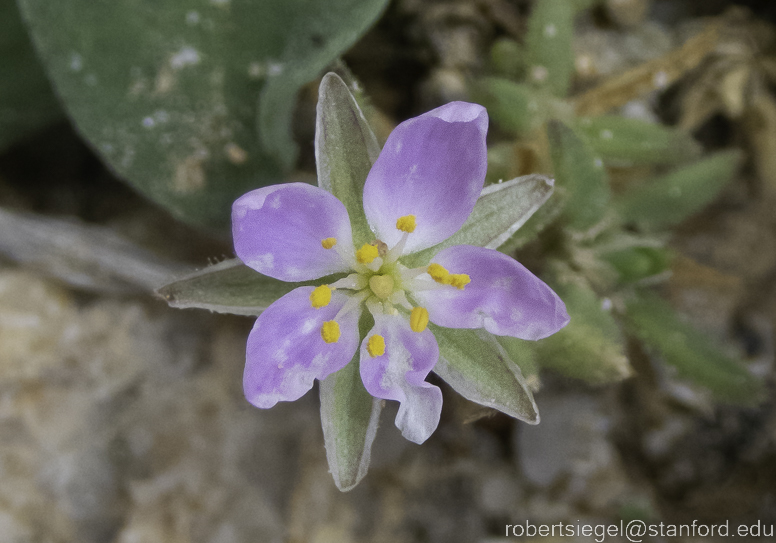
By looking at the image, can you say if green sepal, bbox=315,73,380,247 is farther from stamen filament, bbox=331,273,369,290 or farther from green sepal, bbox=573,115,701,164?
green sepal, bbox=573,115,701,164

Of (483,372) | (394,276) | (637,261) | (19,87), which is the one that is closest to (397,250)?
(394,276)

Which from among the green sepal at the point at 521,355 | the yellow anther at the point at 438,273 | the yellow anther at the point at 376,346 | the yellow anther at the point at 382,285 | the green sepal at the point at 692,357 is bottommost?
the green sepal at the point at 692,357

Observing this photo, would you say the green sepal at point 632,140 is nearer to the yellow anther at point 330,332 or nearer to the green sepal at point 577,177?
the green sepal at point 577,177

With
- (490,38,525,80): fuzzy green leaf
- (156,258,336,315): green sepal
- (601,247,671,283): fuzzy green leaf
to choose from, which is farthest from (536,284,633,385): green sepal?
(490,38,525,80): fuzzy green leaf

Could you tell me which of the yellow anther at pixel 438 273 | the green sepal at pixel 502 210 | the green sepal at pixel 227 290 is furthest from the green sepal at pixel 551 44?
the green sepal at pixel 227 290

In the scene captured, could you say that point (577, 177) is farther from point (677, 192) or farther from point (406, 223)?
point (406, 223)

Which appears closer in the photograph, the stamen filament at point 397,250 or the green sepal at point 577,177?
the stamen filament at point 397,250

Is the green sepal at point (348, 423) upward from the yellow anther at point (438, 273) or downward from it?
downward

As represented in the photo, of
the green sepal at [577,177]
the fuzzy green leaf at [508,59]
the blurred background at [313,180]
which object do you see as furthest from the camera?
the fuzzy green leaf at [508,59]

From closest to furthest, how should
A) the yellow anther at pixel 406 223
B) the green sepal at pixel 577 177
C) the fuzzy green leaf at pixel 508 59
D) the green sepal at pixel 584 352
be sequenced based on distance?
1. the yellow anther at pixel 406 223
2. the green sepal at pixel 584 352
3. the green sepal at pixel 577 177
4. the fuzzy green leaf at pixel 508 59
